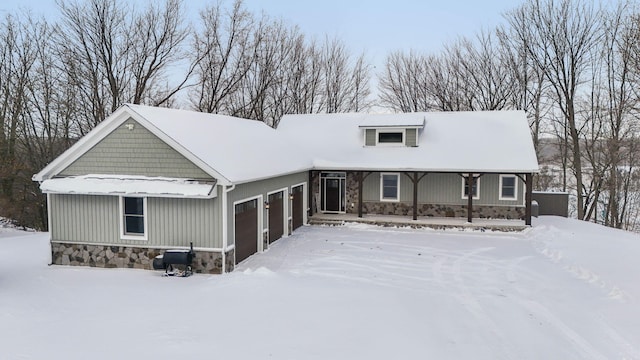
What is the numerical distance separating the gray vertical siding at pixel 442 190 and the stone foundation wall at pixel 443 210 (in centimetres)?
18

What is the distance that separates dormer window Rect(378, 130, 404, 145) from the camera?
19797 mm

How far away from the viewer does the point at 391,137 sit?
1995 cm

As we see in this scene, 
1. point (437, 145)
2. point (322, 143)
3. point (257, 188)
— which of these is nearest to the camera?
point (257, 188)

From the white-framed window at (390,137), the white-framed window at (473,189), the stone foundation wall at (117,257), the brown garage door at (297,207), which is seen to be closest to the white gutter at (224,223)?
the stone foundation wall at (117,257)

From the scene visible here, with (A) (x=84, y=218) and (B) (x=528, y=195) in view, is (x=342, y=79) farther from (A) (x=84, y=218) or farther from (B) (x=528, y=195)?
(A) (x=84, y=218)

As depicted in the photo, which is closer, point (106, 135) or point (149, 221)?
point (149, 221)

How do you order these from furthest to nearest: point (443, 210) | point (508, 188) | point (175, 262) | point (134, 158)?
point (443, 210) → point (508, 188) → point (134, 158) → point (175, 262)

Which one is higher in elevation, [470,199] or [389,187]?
[389,187]

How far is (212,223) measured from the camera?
11.3 meters

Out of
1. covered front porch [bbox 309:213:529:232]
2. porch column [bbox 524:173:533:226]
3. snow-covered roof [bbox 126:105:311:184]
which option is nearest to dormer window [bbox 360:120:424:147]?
covered front porch [bbox 309:213:529:232]

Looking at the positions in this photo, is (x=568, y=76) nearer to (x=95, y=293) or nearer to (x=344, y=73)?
(x=344, y=73)

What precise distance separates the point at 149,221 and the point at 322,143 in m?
10.4

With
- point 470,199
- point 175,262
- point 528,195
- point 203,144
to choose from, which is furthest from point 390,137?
point 175,262

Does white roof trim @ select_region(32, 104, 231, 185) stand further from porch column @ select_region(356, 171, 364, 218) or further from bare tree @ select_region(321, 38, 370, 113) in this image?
bare tree @ select_region(321, 38, 370, 113)
